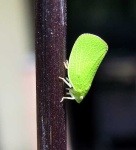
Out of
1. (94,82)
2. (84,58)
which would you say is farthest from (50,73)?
(94,82)

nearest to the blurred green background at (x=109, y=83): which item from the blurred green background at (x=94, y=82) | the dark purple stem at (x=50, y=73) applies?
the blurred green background at (x=94, y=82)

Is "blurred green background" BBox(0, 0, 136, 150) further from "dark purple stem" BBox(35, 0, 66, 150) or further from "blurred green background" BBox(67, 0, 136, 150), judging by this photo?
"dark purple stem" BBox(35, 0, 66, 150)

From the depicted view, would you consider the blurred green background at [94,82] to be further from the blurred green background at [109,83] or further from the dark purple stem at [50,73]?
the dark purple stem at [50,73]

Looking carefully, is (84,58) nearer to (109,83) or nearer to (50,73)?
(50,73)

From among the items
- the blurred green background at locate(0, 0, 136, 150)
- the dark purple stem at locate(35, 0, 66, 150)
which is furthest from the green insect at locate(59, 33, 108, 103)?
the blurred green background at locate(0, 0, 136, 150)

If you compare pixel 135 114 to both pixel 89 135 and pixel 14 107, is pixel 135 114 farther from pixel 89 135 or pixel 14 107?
pixel 14 107
